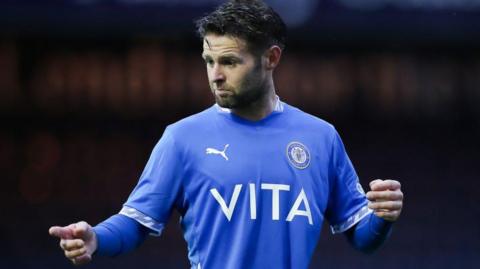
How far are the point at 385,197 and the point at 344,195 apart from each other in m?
0.40

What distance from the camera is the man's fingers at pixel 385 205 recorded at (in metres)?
3.69

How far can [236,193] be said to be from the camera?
12.6 feet

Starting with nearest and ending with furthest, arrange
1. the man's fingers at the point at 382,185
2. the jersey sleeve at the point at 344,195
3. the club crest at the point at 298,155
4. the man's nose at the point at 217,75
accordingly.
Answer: the man's fingers at the point at 382,185
the man's nose at the point at 217,75
the club crest at the point at 298,155
the jersey sleeve at the point at 344,195

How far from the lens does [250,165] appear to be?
388 centimetres

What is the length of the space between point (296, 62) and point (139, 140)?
46.4 inches

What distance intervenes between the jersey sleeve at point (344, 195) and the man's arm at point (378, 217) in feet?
0.12

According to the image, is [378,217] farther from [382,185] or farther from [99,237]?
[99,237]

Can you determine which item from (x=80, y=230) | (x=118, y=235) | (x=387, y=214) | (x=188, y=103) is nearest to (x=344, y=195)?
(x=387, y=214)

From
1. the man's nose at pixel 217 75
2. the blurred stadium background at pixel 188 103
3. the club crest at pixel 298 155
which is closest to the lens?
the man's nose at pixel 217 75

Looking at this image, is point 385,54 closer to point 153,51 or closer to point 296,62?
point 296,62

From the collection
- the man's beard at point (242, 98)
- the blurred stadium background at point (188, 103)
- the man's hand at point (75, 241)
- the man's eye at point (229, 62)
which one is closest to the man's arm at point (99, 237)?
the man's hand at point (75, 241)

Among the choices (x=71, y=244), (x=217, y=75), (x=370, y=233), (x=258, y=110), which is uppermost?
(x=217, y=75)

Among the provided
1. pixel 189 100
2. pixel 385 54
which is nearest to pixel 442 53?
pixel 385 54

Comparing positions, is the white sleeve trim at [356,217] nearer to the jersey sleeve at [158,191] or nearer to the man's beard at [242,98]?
the man's beard at [242,98]
